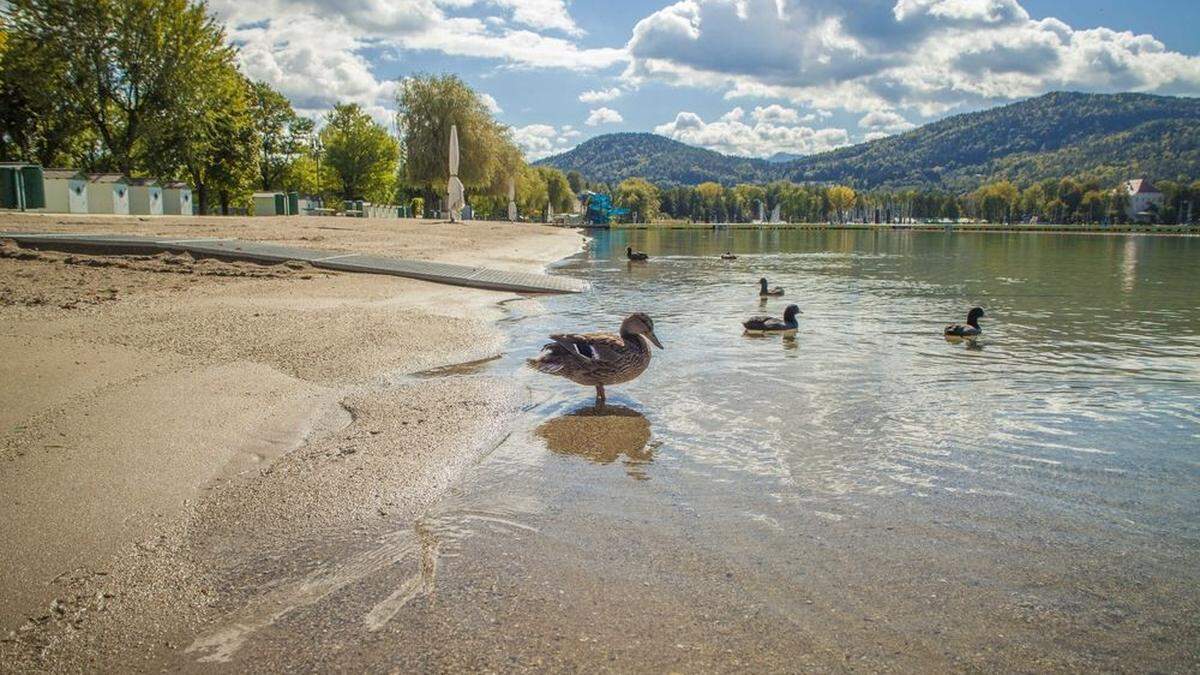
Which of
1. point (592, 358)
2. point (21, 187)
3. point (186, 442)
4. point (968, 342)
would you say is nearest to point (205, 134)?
point (21, 187)

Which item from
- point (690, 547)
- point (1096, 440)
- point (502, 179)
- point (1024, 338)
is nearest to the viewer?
point (690, 547)

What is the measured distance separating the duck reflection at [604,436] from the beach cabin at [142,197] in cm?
4910

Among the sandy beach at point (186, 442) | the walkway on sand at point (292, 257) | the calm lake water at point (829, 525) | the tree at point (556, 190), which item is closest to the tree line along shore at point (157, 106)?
the walkway on sand at point (292, 257)

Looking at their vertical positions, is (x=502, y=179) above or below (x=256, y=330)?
above

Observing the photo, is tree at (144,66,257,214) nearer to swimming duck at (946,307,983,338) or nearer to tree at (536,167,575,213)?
swimming duck at (946,307,983,338)

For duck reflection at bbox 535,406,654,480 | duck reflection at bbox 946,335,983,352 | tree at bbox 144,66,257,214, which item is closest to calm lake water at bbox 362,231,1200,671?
duck reflection at bbox 535,406,654,480

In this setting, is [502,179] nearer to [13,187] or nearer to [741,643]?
[13,187]

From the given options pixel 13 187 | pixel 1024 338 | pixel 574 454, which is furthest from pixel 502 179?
pixel 574 454

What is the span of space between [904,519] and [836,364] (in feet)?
18.8

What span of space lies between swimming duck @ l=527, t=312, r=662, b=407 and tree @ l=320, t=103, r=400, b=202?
8896cm

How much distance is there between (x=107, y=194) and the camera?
4416cm

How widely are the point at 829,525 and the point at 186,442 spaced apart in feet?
14.3

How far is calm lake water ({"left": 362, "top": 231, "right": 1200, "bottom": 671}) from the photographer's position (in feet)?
10.6

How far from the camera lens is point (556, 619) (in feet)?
11.0
